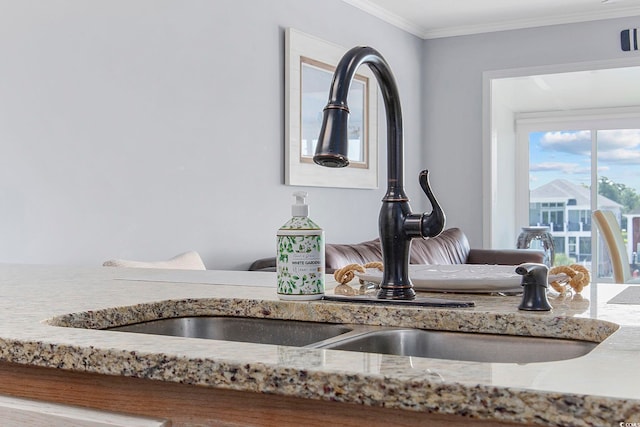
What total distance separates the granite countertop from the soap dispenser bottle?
0.09 ft

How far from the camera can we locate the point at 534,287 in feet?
3.47

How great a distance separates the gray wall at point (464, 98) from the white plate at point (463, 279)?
15.6 ft

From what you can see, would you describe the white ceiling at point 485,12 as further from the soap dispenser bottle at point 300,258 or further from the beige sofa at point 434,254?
the soap dispenser bottle at point 300,258

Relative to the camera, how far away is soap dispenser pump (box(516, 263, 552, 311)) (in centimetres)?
104

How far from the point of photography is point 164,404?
766 millimetres

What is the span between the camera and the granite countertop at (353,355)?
58 centimetres

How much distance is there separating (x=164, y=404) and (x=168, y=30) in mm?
2898

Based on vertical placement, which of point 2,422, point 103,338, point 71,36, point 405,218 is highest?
point 71,36

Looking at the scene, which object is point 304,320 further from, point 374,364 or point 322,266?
point 374,364

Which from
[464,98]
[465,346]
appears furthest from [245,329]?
[464,98]

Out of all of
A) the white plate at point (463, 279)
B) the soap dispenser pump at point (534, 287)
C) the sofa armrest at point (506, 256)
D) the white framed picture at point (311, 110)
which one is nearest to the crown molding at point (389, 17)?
the white framed picture at point (311, 110)

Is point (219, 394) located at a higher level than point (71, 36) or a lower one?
lower

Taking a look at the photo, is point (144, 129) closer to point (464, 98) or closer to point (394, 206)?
point (394, 206)

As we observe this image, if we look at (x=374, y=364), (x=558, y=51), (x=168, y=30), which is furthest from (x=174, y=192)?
(x=558, y=51)
